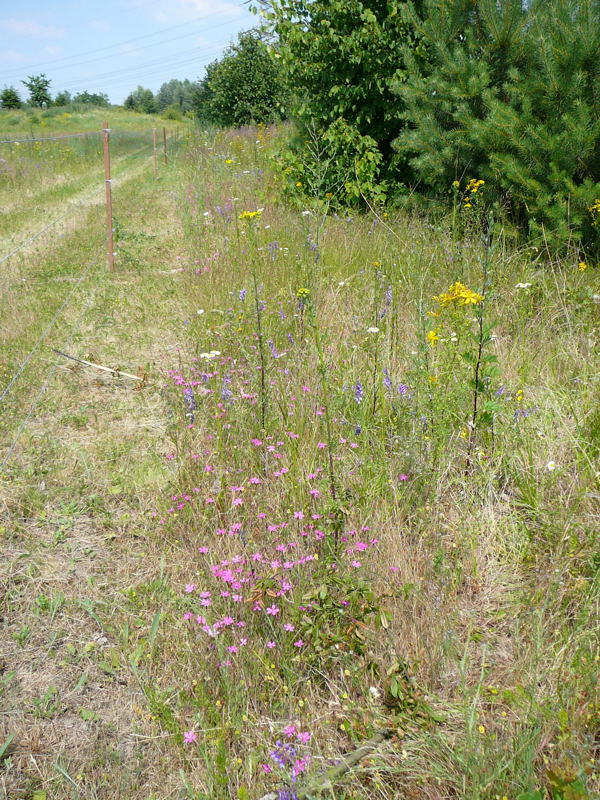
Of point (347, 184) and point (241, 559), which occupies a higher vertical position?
point (347, 184)

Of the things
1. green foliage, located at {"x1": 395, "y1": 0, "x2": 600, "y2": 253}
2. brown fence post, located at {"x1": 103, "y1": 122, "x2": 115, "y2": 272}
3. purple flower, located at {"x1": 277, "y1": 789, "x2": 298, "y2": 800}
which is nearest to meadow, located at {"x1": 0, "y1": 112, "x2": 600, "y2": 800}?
purple flower, located at {"x1": 277, "y1": 789, "x2": 298, "y2": 800}

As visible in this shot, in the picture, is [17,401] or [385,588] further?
[17,401]

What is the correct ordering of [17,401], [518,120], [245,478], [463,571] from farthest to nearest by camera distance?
[518,120], [17,401], [245,478], [463,571]

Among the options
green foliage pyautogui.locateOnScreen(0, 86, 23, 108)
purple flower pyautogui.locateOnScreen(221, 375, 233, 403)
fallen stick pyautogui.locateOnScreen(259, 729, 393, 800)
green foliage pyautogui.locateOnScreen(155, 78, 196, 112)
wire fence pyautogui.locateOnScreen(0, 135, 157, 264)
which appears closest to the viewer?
fallen stick pyautogui.locateOnScreen(259, 729, 393, 800)

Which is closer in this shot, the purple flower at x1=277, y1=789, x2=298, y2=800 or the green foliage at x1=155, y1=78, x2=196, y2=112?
the purple flower at x1=277, y1=789, x2=298, y2=800

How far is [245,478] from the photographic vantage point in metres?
2.60

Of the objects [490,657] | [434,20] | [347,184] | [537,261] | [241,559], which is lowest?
[490,657]

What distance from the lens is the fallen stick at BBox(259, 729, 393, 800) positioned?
1.41m

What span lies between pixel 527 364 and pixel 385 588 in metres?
1.68

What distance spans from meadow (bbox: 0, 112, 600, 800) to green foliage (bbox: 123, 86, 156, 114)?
87368 millimetres

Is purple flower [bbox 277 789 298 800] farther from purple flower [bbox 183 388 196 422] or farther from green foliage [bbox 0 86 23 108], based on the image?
green foliage [bbox 0 86 23 108]

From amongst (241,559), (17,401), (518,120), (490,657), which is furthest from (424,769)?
(518,120)

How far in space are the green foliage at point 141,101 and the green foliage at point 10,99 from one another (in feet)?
139

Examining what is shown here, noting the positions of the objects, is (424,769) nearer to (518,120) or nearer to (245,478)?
(245,478)
